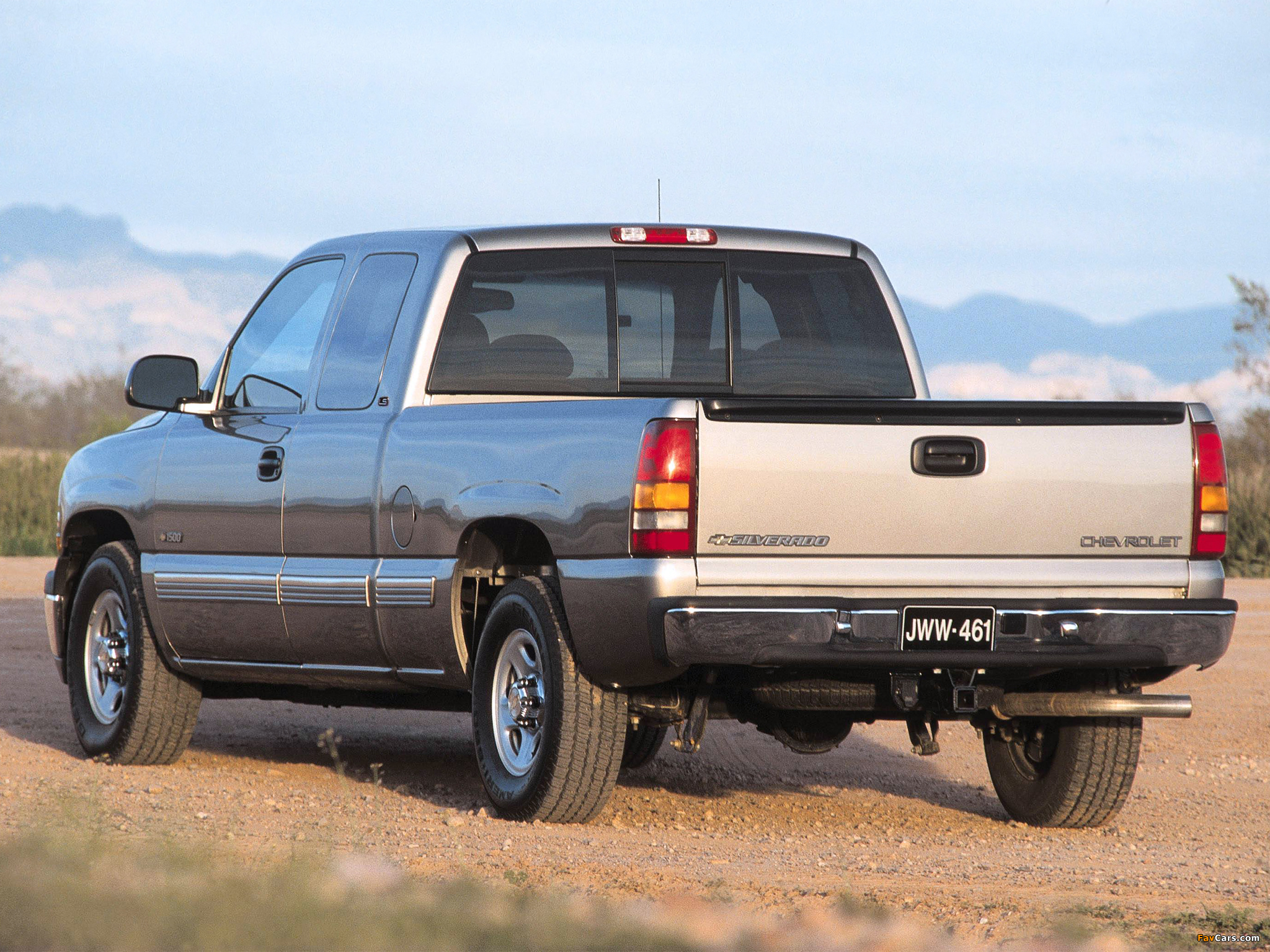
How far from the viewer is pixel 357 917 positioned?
411 centimetres

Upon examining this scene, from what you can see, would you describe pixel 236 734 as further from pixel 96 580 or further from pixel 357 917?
pixel 357 917

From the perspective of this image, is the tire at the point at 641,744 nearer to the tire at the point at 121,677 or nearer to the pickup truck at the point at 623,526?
the pickup truck at the point at 623,526

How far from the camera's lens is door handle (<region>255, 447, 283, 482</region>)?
755 centimetres

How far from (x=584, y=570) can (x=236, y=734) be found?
4298 mm

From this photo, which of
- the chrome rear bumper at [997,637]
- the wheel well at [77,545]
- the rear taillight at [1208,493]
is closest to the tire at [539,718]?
the chrome rear bumper at [997,637]

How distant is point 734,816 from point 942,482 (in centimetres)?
206

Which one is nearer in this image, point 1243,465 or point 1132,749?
point 1132,749

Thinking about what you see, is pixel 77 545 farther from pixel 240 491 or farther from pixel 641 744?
pixel 641 744

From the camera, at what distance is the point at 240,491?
7723 mm

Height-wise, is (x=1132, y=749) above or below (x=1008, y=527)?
below

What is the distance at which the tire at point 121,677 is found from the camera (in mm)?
8305

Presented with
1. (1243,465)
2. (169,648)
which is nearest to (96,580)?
(169,648)

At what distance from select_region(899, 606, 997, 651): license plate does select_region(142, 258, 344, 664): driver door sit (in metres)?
2.74

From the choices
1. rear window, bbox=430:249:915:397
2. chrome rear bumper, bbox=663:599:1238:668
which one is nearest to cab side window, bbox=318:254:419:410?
rear window, bbox=430:249:915:397
